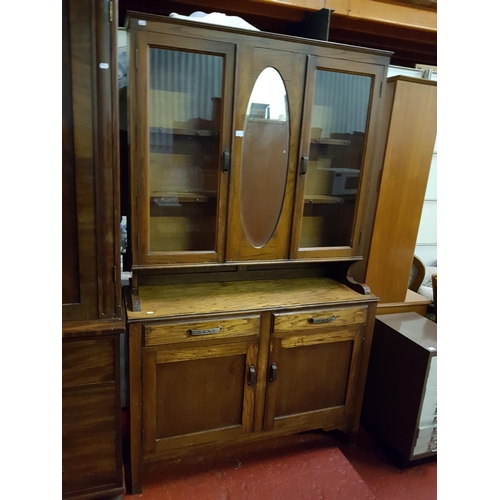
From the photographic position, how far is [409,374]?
1.83 m

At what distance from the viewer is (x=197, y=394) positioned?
5.43 ft

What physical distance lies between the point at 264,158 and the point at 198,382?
970 mm

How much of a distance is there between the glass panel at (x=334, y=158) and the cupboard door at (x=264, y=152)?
14 cm

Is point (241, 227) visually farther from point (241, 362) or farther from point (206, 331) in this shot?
point (241, 362)

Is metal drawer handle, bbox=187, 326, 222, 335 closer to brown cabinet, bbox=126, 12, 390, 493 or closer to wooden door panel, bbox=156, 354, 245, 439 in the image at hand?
brown cabinet, bbox=126, 12, 390, 493

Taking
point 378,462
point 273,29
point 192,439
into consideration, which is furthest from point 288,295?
point 273,29

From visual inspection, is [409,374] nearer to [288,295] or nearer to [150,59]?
[288,295]

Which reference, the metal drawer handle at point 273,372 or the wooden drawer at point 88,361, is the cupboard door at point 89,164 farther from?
the metal drawer handle at point 273,372

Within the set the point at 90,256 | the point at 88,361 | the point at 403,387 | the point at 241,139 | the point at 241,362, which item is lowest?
the point at 403,387

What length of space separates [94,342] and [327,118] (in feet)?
4.33

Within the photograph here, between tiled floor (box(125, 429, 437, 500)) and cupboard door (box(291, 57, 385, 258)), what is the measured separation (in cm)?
96

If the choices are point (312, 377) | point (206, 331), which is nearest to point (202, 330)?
point (206, 331)

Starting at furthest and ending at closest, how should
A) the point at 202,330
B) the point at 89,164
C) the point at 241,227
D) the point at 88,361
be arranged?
1. the point at 241,227
2. the point at 202,330
3. the point at 88,361
4. the point at 89,164

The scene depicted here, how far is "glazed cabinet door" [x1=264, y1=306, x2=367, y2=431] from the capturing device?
1729 millimetres
